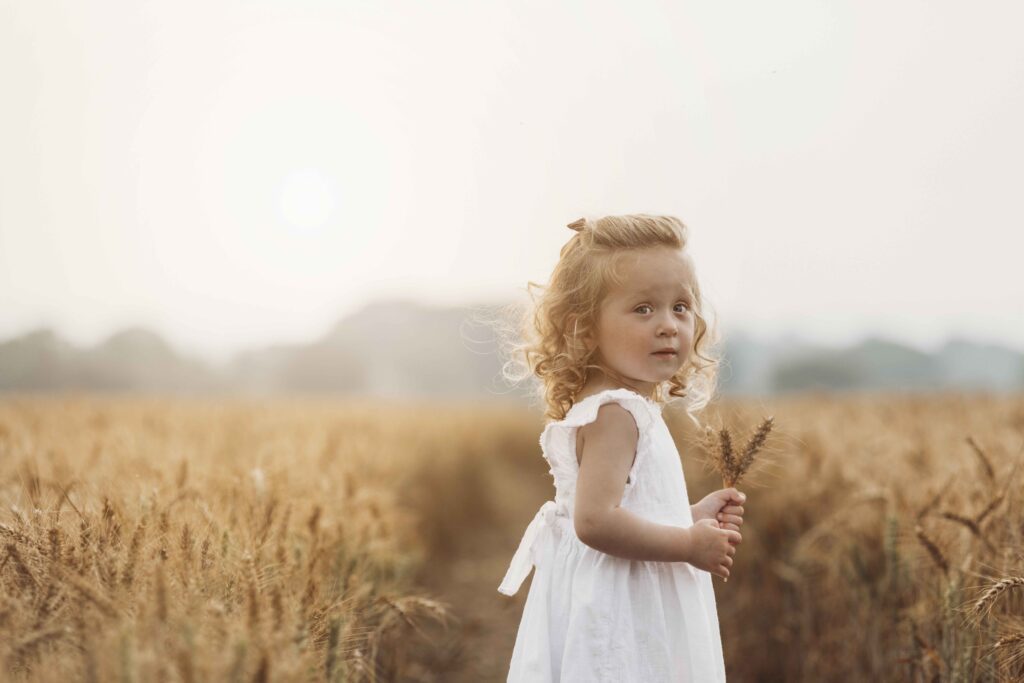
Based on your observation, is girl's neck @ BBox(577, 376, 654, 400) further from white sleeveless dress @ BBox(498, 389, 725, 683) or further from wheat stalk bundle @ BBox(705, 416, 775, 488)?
wheat stalk bundle @ BBox(705, 416, 775, 488)

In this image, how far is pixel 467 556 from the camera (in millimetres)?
9242

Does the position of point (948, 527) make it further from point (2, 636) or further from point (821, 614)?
point (2, 636)

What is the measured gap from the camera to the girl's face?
7.48 ft

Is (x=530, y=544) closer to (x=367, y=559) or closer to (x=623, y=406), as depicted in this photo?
(x=623, y=406)

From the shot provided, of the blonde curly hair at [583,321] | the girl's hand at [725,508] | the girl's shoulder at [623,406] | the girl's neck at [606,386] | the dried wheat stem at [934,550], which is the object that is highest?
the blonde curly hair at [583,321]

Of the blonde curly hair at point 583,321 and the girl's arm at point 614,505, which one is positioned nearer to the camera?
the girl's arm at point 614,505

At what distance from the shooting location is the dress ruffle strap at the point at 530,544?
8.14ft

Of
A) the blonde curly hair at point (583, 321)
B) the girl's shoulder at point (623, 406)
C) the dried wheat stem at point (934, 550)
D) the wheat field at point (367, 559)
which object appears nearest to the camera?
the wheat field at point (367, 559)

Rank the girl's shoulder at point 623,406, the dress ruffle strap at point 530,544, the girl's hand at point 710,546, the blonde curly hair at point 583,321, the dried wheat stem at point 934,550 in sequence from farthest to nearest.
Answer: the dried wheat stem at point 934,550
the dress ruffle strap at point 530,544
the blonde curly hair at point 583,321
the girl's shoulder at point 623,406
the girl's hand at point 710,546

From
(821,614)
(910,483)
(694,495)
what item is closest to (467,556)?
(694,495)

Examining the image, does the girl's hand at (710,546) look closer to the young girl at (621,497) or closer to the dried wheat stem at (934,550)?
the young girl at (621,497)

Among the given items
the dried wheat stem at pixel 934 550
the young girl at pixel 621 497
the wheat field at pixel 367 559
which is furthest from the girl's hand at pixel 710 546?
the dried wheat stem at pixel 934 550

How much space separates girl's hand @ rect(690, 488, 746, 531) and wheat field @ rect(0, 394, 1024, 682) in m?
0.16

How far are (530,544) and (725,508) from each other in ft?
1.95
